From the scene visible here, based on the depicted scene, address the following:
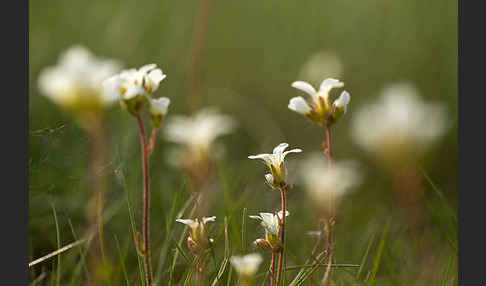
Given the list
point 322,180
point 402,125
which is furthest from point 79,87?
point 402,125

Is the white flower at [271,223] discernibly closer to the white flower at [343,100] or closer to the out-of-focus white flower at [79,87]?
the white flower at [343,100]

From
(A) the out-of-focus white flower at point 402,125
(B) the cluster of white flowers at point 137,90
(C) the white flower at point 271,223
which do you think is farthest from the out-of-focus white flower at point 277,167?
(A) the out-of-focus white flower at point 402,125

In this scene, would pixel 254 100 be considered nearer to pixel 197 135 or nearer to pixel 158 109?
pixel 197 135

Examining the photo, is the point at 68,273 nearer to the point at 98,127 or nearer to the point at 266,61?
the point at 98,127

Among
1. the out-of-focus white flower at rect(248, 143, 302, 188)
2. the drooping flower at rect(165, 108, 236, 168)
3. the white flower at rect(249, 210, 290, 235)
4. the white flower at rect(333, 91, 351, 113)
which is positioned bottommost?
the white flower at rect(249, 210, 290, 235)

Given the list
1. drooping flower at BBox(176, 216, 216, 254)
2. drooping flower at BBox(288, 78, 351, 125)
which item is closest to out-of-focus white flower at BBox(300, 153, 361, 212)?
drooping flower at BBox(288, 78, 351, 125)

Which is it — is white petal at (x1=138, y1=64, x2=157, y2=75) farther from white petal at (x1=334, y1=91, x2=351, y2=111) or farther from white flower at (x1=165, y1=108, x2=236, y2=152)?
white flower at (x1=165, y1=108, x2=236, y2=152)
